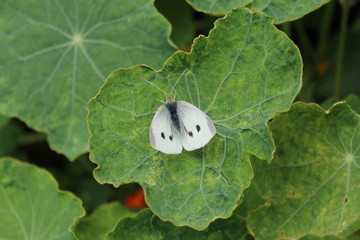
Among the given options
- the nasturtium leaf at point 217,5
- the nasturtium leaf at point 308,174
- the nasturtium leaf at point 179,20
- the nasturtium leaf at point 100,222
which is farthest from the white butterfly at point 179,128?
the nasturtium leaf at point 179,20

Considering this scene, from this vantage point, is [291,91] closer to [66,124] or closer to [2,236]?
[66,124]

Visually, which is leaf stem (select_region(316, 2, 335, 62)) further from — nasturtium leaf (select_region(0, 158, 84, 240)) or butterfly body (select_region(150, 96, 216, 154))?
nasturtium leaf (select_region(0, 158, 84, 240))

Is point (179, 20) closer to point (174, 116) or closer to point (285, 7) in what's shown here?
point (285, 7)

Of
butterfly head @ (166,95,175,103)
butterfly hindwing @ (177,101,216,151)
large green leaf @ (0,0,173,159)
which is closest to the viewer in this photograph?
butterfly hindwing @ (177,101,216,151)

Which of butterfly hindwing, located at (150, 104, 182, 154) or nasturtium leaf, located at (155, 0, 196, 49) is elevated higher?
nasturtium leaf, located at (155, 0, 196, 49)

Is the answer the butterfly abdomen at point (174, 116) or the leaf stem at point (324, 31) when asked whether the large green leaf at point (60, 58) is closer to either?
the butterfly abdomen at point (174, 116)

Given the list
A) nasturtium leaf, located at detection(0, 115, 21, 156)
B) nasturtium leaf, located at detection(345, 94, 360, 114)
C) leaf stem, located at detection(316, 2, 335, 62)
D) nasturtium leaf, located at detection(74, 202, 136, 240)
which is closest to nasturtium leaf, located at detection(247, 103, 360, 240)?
nasturtium leaf, located at detection(345, 94, 360, 114)
